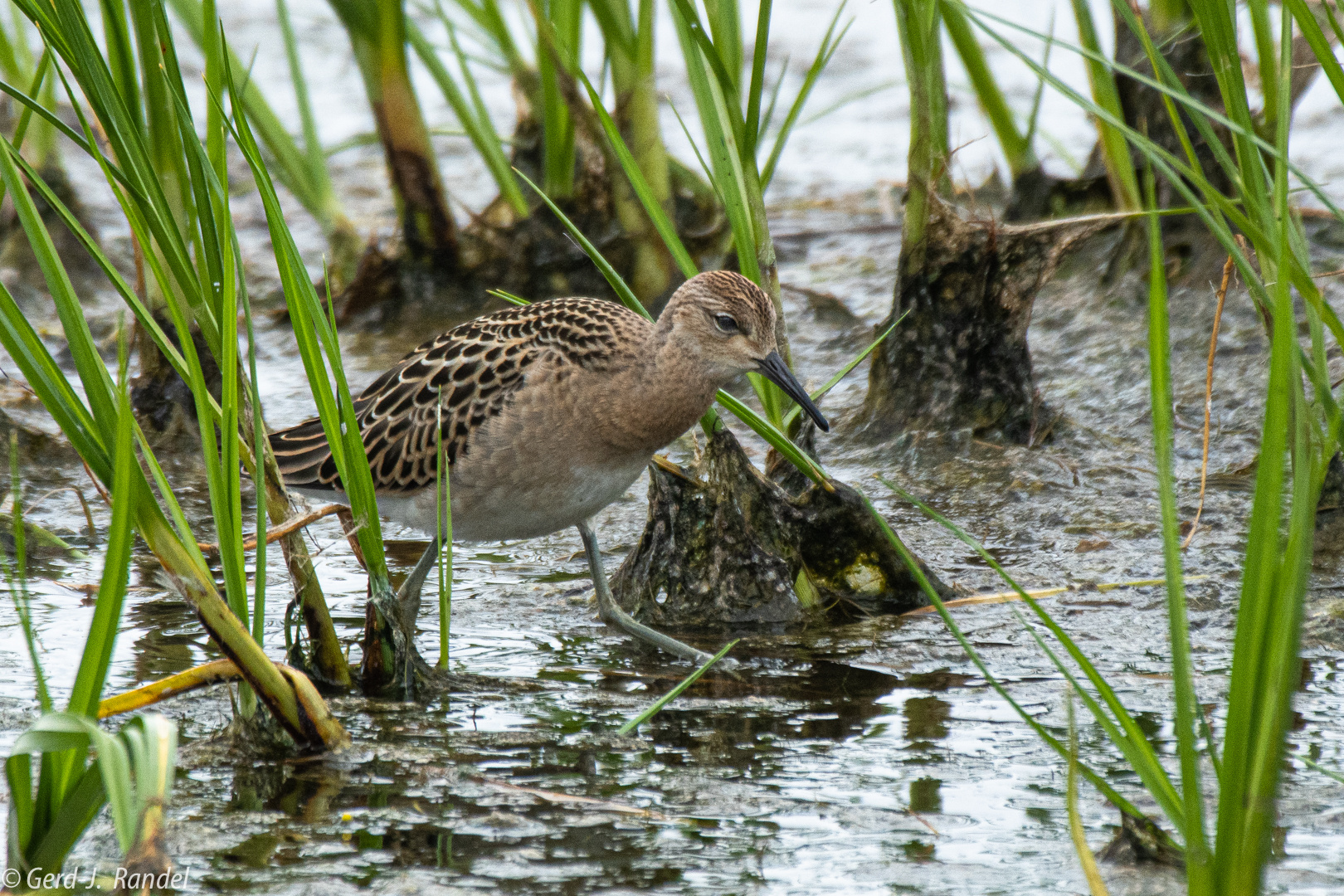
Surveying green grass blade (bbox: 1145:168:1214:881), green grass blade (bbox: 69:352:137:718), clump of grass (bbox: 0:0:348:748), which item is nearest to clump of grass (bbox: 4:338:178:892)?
green grass blade (bbox: 69:352:137:718)

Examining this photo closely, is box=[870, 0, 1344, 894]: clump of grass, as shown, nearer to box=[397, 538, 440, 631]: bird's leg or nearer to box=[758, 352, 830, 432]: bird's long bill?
box=[758, 352, 830, 432]: bird's long bill

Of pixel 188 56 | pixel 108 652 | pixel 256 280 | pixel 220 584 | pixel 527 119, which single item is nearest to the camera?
pixel 108 652

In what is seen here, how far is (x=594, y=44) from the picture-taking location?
13.1m

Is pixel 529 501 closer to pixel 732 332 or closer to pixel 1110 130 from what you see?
pixel 732 332

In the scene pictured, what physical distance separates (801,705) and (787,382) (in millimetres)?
1193

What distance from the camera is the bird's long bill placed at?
5.11 metres

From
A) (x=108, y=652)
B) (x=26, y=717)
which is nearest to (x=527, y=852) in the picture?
(x=108, y=652)

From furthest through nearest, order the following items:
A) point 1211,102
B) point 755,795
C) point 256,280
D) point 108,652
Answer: point 256,280
point 1211,102
point 755,795
point 108,652

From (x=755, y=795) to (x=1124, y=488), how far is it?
3.11m

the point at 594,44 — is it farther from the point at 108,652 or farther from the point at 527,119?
the point at 108,652

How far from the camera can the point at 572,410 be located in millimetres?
5148

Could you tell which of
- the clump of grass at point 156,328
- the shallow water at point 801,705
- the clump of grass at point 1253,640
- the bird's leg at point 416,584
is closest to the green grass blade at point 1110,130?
the shallow water at point 801,705

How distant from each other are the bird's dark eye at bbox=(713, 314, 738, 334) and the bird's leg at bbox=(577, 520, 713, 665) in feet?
2.82

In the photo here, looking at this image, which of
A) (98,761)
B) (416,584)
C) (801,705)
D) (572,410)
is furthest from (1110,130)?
(98,761)
